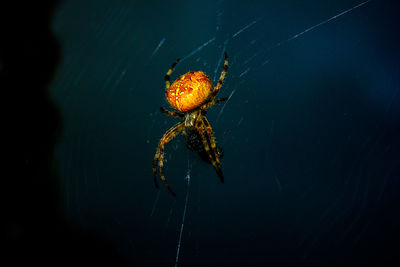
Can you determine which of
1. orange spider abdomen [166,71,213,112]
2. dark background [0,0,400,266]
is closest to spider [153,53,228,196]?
orange spider abdomen [166,71,213,112]

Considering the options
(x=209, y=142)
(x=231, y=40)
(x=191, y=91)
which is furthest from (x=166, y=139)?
(x=231, y=40)

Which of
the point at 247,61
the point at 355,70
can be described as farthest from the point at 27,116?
the point at 355,70

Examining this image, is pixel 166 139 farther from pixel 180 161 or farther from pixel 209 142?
pixel 180 161

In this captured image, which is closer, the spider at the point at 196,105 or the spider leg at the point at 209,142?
the spider at the point at 196,105

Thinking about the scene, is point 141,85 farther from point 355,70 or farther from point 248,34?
point 355,70

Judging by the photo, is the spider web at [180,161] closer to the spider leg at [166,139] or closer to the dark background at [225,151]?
the dark background at [225,151]

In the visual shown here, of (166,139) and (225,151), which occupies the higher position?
(225,151)

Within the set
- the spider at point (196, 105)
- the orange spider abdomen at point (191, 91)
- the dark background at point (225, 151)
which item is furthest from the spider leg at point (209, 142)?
the dark background at point (225, 151)
